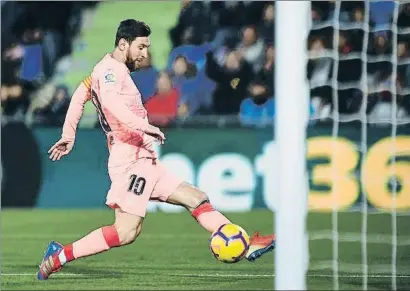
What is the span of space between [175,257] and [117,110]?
244 cm

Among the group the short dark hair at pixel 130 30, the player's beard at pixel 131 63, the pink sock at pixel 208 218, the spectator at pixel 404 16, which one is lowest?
the pink sock at pixel 208 218

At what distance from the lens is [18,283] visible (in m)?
7.88

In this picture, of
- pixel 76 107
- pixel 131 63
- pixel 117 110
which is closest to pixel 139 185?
pixel 117 110

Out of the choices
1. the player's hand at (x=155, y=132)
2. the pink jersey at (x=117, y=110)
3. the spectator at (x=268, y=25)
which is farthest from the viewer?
the spectator at (x=268, y=25)

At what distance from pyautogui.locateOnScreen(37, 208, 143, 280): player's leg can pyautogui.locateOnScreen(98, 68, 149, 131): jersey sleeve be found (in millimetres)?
611

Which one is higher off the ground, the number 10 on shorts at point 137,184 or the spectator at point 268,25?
the spectator at point 268,25

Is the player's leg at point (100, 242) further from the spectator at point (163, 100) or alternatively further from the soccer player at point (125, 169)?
the spectator at point (163, 100)

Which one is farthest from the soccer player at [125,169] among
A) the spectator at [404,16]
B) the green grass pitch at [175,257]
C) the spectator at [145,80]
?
the spectator at [145,80]

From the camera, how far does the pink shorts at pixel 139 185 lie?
7707mm

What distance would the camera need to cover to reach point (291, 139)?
5480mm

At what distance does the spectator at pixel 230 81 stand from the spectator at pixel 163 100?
52cm

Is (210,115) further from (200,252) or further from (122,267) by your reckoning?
(122,267)

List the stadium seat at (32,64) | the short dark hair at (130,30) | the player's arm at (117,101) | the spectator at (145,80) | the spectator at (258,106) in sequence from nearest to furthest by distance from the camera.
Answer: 1. the player's arm at (117,101)
2. the short dark hair at (130,30)
3. the spectator at (258,106)
4. the spectator at (145,80)
5. the stadium seat at (32,64)

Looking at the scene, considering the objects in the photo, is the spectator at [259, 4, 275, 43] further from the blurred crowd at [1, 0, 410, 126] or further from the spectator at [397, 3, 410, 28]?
the spectator at [397, 3, 410, 28]
